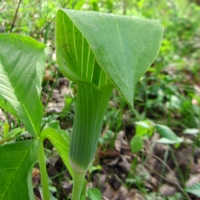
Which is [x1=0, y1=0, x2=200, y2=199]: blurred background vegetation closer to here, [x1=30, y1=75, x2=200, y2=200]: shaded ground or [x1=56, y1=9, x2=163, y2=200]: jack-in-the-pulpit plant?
[x1=30, y1=75, x2=200, y2=200]: shaded ground

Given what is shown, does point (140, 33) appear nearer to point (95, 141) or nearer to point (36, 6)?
point (95, 141)

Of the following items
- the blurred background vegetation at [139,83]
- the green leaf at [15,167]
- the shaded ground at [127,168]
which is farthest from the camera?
the blurred background vegetation at [139,83]

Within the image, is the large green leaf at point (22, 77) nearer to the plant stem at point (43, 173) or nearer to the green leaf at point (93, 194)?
the plant stem at point (43, 173)

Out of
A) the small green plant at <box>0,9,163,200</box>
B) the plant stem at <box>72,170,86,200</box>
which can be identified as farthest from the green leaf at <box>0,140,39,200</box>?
the plant stem at <box>72,170,86,200</box>

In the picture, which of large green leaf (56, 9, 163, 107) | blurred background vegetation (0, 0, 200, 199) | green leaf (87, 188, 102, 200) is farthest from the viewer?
blurred background vegetation (0, 0, 200, 199)

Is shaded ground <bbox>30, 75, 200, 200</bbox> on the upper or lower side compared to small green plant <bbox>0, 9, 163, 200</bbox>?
lower

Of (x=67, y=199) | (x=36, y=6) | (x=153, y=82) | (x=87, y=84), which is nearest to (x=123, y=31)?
(x=87, y=84)

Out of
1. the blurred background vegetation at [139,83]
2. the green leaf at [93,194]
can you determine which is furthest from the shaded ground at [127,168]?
the green leaf at [93,194]
